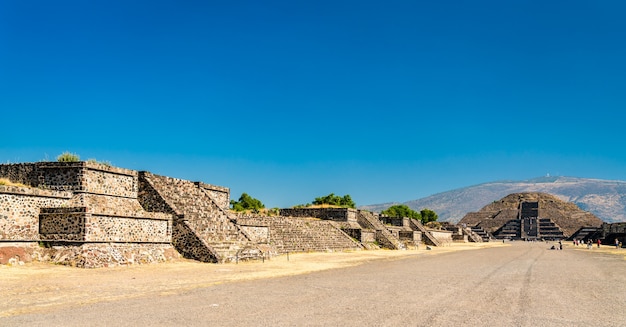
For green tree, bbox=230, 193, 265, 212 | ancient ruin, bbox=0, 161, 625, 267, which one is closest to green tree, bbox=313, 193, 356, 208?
green tree, bbox=230, 193, 265, 212

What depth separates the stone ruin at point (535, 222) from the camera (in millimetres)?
125438

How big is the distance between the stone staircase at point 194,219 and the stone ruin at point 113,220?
5 centimetres

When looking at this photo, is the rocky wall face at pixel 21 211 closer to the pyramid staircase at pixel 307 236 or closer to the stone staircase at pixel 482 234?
the pyramid staircase at pixel 307 236

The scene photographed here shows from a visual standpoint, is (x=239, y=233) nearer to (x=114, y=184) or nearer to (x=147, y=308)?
(x=114, y=184)

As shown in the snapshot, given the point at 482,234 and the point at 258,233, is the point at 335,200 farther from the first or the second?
the point at 482,234

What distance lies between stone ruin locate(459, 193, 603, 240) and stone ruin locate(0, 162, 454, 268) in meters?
101

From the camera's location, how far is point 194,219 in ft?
86.9

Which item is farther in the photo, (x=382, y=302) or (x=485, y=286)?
(x=485, y=286)

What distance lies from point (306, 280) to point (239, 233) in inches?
435

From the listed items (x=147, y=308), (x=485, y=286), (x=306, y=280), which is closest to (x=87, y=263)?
(x=306, y=280)

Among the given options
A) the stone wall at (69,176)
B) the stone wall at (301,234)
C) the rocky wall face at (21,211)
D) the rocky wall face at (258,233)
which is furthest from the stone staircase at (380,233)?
the rocky wall face at (21,211)

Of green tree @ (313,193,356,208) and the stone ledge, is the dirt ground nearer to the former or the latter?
the stone ledge

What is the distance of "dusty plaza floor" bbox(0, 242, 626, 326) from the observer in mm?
9812

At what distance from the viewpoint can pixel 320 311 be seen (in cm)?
1080
